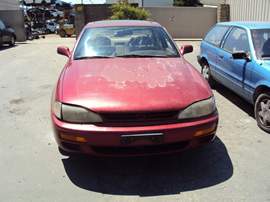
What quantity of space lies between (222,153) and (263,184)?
2.29 feet

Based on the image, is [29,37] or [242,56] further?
[29,37]

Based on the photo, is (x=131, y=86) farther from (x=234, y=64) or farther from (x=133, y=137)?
(x=234, y=64)

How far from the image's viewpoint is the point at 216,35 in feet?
20.2

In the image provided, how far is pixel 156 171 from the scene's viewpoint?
3008mm

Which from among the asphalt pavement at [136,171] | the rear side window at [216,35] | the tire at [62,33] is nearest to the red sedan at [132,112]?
the asphalt pavement at [136,171]

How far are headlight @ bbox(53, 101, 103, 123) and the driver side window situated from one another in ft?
10.7

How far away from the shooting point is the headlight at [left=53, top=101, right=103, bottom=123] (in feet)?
8.59

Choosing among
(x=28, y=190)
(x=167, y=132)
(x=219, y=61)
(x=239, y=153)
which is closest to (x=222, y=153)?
(x=239, y=153)

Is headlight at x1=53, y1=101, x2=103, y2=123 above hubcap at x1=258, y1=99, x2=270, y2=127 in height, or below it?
above

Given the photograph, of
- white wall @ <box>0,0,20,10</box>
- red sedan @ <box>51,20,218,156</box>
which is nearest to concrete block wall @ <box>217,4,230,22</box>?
red sedan @ <box>51,20,218,156</box>

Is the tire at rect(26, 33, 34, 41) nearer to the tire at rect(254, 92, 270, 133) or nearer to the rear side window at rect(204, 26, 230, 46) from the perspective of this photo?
the rear side window at rect(204, 26, 230, 46)

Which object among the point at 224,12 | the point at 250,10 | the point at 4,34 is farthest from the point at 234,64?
the point at 224,12

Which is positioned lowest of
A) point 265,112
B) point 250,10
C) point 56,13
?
point 265,112

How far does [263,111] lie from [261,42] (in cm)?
127
